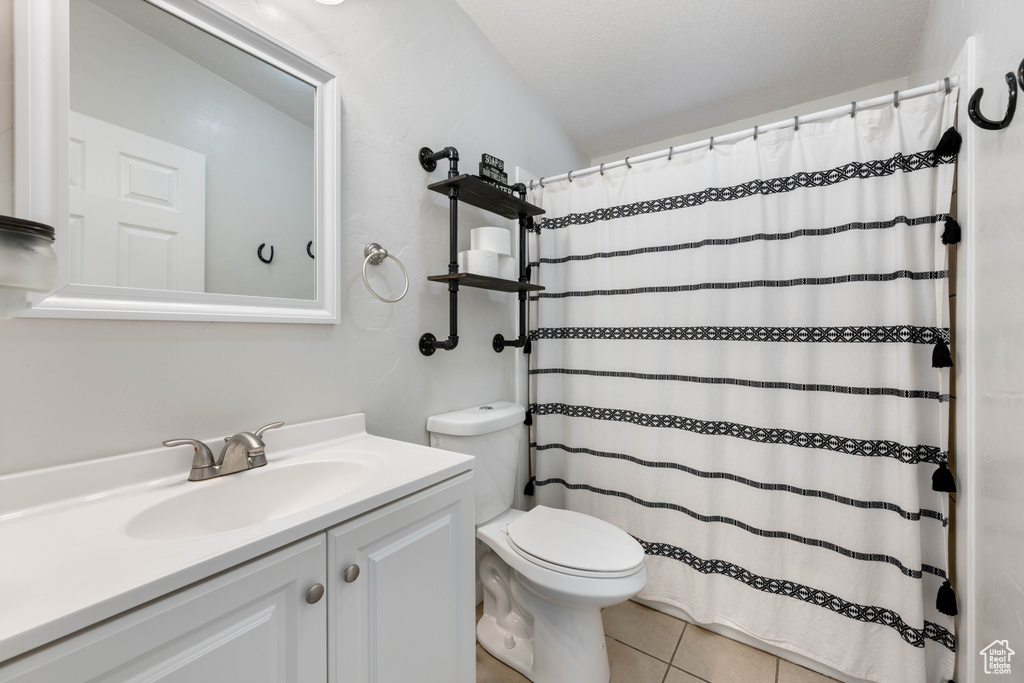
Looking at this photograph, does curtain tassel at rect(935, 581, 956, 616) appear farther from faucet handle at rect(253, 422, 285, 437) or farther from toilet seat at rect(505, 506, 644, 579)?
faucet handle at rect(253, 422, 285, 437)

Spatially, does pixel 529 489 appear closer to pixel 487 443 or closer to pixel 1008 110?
pixel 487 443

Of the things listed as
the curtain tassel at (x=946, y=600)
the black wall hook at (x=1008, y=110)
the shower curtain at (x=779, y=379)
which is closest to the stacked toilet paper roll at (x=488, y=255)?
the shower curtain at (x=779, y=379)

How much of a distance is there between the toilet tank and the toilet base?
255 millimetres

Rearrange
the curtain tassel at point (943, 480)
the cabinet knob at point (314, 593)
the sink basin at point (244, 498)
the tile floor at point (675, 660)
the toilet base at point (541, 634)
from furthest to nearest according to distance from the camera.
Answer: the tile floor at point (675, 660)
the toilet base at point (541, 634)
the curtain tassel at point (943, 480)
the sink basin at point (244, 498)
the cabinet knob at point (314, 593)

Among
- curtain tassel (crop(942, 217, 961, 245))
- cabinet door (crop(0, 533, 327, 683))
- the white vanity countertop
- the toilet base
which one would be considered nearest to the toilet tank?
the toilet base

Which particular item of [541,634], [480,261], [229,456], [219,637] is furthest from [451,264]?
[541,634]

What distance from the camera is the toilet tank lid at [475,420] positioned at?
140 centimetres

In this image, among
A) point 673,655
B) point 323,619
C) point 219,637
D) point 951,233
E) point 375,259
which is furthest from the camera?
point 673,655

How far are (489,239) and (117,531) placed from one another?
49.8 inches

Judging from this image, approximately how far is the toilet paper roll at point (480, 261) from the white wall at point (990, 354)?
4.29ft

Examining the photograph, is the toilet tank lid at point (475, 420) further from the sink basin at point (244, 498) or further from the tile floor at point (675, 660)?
the tile floor at point (675, 660)

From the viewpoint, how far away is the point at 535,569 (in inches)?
49.3

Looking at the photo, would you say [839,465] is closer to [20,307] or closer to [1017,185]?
[1017,185]

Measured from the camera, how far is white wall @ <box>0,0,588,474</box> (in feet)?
2.45
